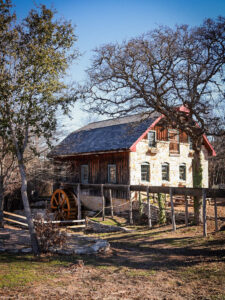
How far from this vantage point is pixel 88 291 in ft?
21.8

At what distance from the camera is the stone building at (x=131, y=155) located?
20.1 metres

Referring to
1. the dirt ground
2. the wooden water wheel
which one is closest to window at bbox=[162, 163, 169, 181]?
the wooden water wheel

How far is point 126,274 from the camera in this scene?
26.1 ft

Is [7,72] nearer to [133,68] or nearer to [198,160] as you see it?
[133,68]

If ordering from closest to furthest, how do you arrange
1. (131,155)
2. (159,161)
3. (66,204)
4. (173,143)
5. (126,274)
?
1. (126,274)
2. (131,155)
3. (66,204)
4. (159,161)
5. (173,143)

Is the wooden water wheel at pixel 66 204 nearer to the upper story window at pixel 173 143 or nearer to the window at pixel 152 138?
the window at pixel 152 138

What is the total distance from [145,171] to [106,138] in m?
4.11

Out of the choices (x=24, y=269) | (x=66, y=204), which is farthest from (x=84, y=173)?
(x=24, y=269)

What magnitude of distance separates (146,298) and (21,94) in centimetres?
795

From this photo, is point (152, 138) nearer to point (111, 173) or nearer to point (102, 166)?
point (111, 173)

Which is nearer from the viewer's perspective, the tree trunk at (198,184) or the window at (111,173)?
the tree trunk at (198,184)

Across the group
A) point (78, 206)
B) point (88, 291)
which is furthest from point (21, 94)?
point (78, 206)

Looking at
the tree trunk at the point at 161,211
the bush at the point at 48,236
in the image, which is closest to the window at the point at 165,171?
the tree trunk at the point at 161,211

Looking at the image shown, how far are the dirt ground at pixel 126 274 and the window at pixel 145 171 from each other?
9.16 m
